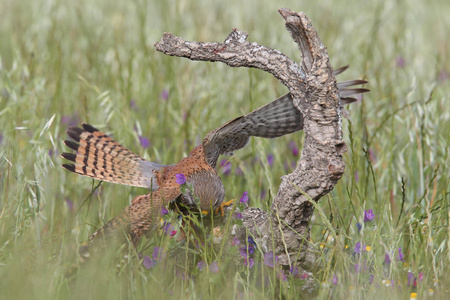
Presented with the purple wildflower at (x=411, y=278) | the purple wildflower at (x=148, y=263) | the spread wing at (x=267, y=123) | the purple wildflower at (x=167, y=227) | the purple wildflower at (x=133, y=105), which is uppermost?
the purple wildflower at (x=133, y=105)

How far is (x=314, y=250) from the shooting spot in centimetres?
310

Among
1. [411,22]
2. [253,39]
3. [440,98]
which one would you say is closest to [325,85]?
[440,98]

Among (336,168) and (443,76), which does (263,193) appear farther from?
(443,76)

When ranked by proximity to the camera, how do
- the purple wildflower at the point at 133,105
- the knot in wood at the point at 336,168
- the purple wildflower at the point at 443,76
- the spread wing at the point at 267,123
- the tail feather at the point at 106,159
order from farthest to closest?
the purple wildflower at the point at 443,76
the purple wildflower at the point at 133,105
the tail feather at the point at 106,159
the spread wing at the point at 267,123
the knot in wood at the point at 336,168

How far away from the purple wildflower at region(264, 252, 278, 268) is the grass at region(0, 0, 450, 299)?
0.16 ft

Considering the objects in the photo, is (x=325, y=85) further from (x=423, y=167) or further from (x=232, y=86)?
(x=232, y=86)

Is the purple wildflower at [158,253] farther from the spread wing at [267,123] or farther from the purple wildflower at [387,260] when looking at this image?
the purple wildflower at [387,260]

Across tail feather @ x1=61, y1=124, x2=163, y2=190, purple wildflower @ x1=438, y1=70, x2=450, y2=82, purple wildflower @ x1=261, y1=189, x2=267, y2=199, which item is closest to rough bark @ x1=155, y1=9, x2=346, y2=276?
tail feather @ x1=61, y1=124, x2=163, y2=190

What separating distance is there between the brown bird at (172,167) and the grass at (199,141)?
0.47 feet

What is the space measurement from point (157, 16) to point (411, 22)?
3.31 meters

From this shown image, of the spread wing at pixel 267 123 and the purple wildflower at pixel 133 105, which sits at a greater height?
the purple wildflower at pixel 133 105

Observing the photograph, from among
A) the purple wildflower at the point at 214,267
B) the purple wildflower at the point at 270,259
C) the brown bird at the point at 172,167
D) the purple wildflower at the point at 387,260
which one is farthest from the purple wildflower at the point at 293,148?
the purple wildflower at the point at 214,267

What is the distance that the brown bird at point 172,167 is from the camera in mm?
3033

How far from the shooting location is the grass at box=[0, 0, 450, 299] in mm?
2840
